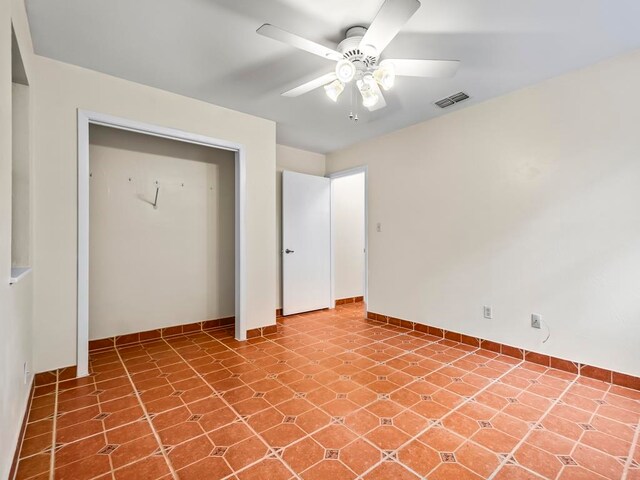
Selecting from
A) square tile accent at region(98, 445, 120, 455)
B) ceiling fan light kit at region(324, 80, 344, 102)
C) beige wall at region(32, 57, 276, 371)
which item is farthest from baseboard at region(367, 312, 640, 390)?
beige wall at region(32, 57, 276, 371)

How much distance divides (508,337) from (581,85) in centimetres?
225

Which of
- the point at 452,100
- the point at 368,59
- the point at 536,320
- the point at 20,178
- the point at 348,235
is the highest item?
the point at 452,100

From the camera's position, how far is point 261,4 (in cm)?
184

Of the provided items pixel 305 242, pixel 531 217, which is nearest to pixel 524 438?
pixel 531 217

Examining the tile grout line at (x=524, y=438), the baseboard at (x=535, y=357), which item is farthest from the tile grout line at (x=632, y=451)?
the baseboard at (x=535, y=357)

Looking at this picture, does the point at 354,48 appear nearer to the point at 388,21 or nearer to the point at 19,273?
the point at 388,21

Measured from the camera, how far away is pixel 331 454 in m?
1.64

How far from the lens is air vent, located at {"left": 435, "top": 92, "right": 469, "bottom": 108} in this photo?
3018 mm

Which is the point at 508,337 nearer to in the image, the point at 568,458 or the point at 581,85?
the point at 568,458

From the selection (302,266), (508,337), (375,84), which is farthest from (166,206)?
(508,337)

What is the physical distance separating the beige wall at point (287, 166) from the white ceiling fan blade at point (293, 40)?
277 cm

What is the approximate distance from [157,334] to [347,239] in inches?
123

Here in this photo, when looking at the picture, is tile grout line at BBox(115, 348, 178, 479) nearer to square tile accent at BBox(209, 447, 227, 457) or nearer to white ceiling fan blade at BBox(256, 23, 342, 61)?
square tile accent at BBox(209, 447, 227, 457)

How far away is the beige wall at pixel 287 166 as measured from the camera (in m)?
4.57
